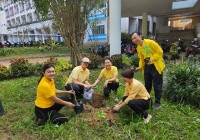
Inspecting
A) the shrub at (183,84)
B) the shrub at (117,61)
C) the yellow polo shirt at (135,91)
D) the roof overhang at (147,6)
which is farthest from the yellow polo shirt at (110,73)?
the roof overhang at (147,6)

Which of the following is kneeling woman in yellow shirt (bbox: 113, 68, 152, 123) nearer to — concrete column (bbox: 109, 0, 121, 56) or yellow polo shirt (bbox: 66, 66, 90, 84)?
yellow polo shirt (bbox: 66, 66, 90, 84)

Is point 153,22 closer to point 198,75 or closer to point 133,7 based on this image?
point 133,7

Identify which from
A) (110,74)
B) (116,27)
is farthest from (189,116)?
(116,27)

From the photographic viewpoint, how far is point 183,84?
4.58 meters

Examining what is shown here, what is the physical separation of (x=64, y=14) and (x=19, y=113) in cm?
315

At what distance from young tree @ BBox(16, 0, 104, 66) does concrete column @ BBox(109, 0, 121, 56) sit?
8.56 feet

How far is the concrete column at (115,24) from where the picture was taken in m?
9.02

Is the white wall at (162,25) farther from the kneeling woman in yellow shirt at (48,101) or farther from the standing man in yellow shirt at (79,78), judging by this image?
the kneeling woman in yellow shirt at (48,101)

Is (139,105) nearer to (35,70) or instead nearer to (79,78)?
(79,78)

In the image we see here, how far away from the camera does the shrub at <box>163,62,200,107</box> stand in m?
4.34

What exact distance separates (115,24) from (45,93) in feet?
21.7

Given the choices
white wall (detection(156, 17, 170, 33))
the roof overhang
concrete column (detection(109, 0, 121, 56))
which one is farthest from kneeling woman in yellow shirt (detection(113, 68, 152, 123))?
white wall (detection(156, 17, 170, 33))

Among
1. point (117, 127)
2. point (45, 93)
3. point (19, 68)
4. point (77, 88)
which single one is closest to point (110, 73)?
point (77, 88)

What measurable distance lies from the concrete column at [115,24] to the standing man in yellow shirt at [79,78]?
5083 millimetres
